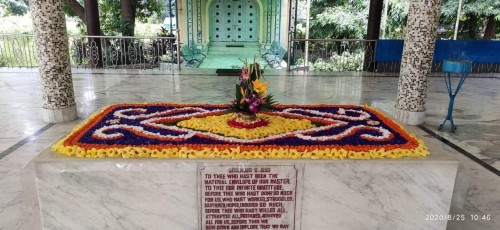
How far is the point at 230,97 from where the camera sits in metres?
6.51

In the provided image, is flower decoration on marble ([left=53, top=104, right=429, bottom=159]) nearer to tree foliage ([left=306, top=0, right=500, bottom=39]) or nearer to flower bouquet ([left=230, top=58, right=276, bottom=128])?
flower bouquet ([left=230, top=58, right=276, bottom=128])

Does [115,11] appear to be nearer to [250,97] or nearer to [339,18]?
[339,18]

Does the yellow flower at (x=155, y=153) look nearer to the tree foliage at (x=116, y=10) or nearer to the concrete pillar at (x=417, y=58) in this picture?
the concrete pillar at (x=417, y=58)

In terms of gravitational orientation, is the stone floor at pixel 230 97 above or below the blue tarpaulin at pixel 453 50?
below

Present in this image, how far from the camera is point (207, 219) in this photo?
2561mm

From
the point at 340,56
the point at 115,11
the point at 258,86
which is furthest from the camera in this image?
the point at 115,11

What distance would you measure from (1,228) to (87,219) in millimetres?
629

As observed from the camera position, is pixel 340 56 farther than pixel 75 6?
No

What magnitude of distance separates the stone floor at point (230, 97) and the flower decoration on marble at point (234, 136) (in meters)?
0.62

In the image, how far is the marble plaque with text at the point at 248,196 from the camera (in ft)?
8.19

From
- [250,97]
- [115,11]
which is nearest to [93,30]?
[115,11]

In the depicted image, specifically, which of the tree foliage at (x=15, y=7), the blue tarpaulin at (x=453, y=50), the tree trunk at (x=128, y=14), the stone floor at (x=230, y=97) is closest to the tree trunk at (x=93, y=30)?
the stone floor at (x=230, y=97)

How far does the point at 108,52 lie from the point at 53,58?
628cm

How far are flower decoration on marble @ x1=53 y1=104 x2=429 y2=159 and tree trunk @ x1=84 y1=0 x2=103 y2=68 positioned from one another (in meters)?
6.86
